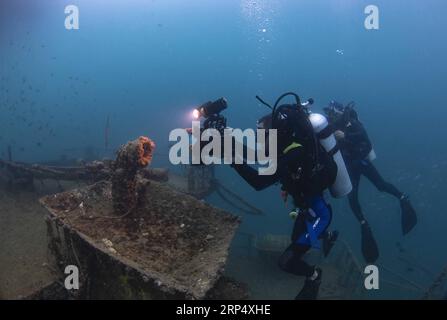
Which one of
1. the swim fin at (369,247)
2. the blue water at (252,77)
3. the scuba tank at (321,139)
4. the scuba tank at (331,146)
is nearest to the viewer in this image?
the scuba tank at (321,139)

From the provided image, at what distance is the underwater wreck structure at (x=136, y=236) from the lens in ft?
15.3

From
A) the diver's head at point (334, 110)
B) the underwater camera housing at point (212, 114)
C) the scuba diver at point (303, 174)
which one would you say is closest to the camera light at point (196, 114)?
the underwater camera housing at point (212, 114)

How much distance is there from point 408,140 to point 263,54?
3178 inches

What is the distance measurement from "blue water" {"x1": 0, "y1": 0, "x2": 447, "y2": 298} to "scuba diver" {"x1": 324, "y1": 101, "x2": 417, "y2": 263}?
15.8 meters

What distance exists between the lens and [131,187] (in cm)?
646

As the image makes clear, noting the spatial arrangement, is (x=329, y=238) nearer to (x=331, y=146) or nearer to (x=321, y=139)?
(x=331, y=146)

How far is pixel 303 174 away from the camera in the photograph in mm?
5059

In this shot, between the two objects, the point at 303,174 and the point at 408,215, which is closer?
the point at 303,174

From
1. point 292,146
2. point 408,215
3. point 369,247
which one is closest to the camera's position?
point 292,146

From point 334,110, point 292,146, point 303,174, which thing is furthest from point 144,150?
point 334,110

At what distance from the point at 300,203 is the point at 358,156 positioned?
4.51 meters

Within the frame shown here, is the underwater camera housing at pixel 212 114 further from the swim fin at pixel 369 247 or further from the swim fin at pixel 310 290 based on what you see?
the swim fin at pixel 369 247

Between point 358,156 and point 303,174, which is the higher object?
point 303,174

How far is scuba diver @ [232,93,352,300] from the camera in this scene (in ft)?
16.3
